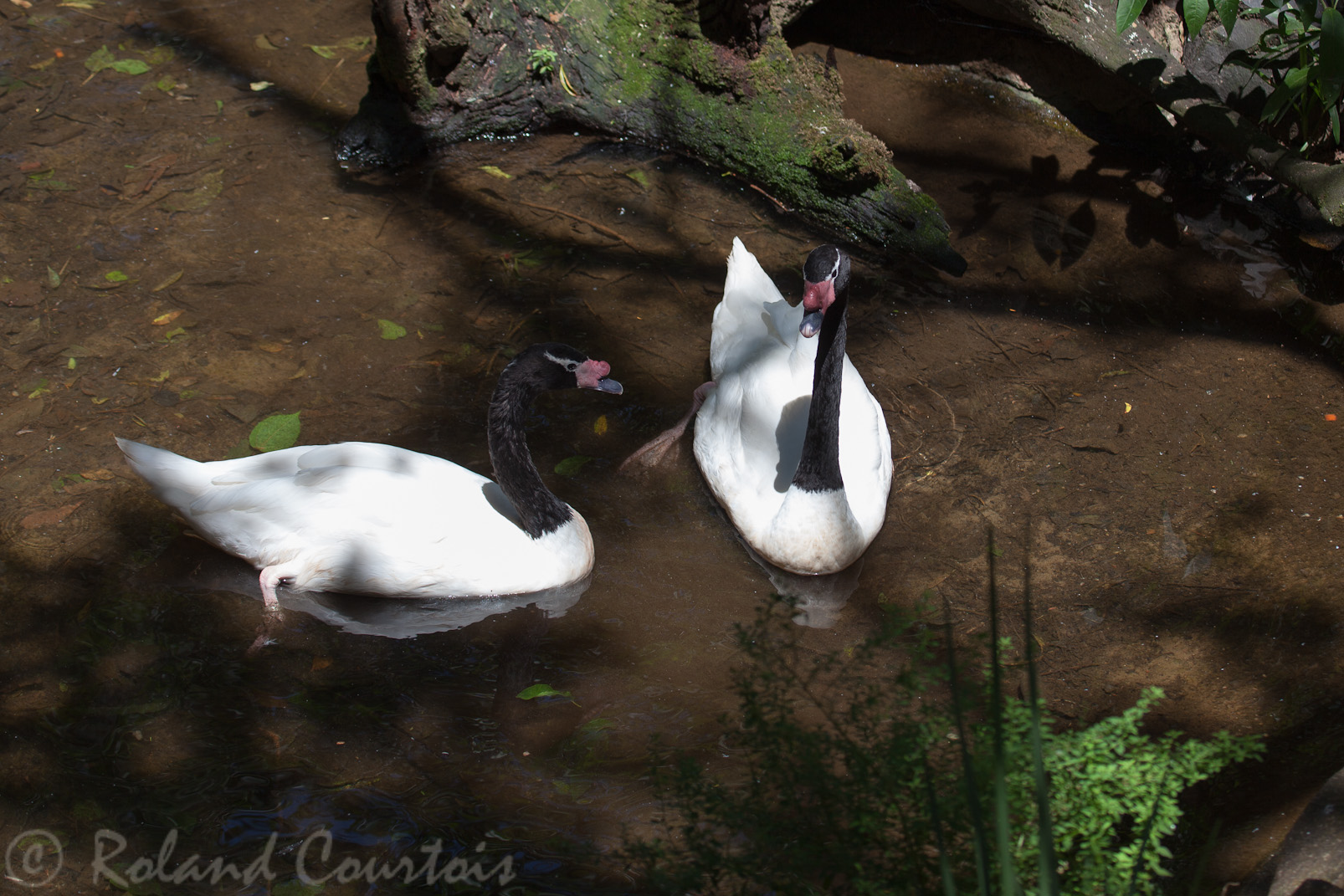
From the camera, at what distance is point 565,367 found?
3742 mm

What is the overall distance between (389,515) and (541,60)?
3.42 metres

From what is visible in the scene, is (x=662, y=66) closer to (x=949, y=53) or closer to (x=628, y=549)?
(x=949, y=53)

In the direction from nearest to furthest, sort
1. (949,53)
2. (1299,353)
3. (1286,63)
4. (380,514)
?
(380,514) → (1299,353) → (1286,63) → (949,53)

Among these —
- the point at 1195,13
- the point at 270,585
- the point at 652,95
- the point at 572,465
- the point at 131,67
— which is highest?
the point at 1195,13

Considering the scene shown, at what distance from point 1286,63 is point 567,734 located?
16.9ft

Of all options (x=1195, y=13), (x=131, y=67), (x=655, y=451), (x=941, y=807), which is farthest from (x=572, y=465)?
(x=131, y=67)

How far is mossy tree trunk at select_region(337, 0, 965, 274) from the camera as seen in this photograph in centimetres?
542

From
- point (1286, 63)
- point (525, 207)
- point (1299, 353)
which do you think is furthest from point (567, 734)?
point (1286, 63)

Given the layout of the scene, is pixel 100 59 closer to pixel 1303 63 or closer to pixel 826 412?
pixel 826 412

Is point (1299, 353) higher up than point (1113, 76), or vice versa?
point (1113, 76)

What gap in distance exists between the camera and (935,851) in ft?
8.73

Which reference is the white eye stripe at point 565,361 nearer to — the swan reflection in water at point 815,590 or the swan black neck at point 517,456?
the swan black neck at point 517,456

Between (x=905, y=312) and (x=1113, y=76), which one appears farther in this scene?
(x=1113, y=76)

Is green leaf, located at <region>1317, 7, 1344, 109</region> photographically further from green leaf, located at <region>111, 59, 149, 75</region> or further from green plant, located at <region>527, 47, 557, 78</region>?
green leaf, located at <region>111, 59, 149, 75</region>
